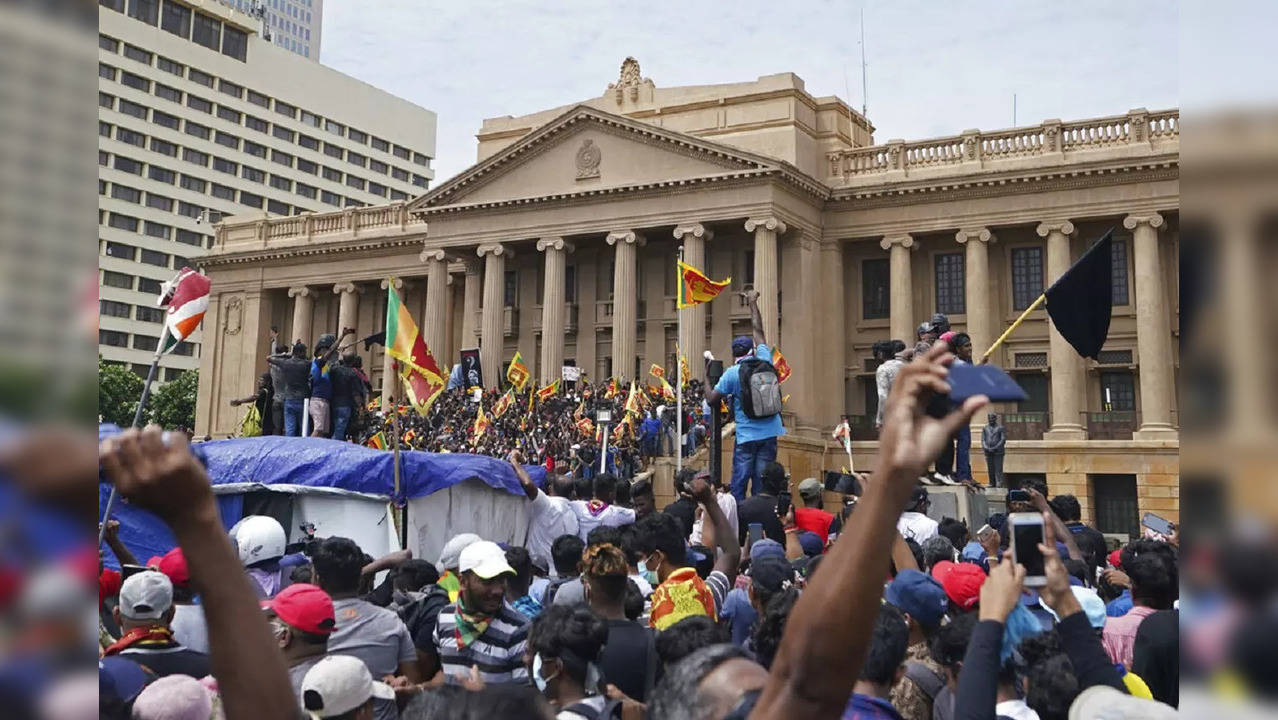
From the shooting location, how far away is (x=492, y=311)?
43.0 m

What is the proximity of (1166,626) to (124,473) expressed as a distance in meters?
4.27

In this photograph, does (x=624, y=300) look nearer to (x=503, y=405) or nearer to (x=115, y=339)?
(x=503, y=405)

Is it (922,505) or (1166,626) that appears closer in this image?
(1166,626)

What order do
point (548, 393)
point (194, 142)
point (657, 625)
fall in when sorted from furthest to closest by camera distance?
point (194, 142) < point (548, 393) < point (657, 625)

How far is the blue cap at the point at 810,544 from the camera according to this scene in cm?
797

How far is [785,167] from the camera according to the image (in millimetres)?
38250

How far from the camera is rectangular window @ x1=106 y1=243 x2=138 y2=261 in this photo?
76.7m

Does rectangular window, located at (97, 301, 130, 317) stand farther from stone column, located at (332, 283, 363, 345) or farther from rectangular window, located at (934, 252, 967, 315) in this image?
rectangular window, located at (934, 252, 967, 315)

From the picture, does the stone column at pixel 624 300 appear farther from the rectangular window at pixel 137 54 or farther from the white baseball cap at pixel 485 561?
the rectangular window at pixel 137 54

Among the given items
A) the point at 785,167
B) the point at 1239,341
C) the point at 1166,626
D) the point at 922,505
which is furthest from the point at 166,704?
the point at 785,167

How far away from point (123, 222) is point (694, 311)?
55592mm

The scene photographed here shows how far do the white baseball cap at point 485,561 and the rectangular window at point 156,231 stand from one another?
8142 cm

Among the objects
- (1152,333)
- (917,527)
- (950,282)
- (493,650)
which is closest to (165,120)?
(950,282)

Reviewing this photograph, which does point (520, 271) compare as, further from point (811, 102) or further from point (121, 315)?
point (121, 315)
